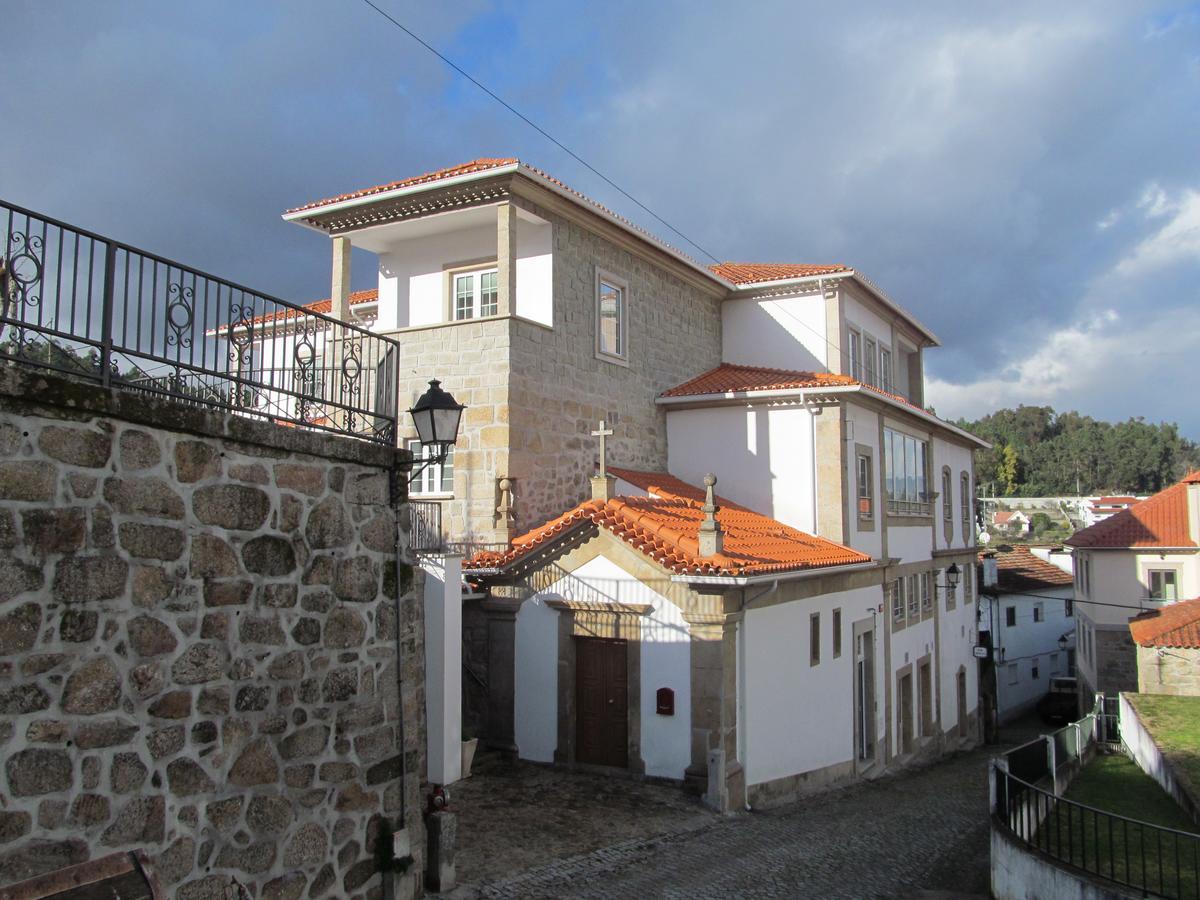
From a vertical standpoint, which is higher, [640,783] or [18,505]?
[18,505]

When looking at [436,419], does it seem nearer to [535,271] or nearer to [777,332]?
[535,271]

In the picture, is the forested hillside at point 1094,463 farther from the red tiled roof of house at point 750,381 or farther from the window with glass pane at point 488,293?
the window with glass pane at point 488,293

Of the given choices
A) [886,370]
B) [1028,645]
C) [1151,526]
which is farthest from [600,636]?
[1028,645]

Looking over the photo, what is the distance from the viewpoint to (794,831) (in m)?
11.6

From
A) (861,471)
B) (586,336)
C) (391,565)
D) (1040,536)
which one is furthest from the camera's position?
(1040,536)

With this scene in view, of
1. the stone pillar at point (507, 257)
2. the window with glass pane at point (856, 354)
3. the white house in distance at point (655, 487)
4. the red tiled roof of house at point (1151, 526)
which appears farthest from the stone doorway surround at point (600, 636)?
the red tiled roof of house at point (1151, 526)

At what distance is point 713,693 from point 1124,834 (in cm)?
494

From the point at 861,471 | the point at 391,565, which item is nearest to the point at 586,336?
the point at 861,471

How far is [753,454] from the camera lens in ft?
57.3

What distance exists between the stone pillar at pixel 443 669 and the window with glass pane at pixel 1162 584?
26.3m

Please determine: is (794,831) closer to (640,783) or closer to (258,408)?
(640,783)

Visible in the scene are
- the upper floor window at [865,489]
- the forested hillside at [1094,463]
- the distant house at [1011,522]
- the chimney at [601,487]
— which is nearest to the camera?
the chimney at [601,487]

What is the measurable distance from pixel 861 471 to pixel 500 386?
7.39m

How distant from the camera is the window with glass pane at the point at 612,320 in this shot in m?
16.6
